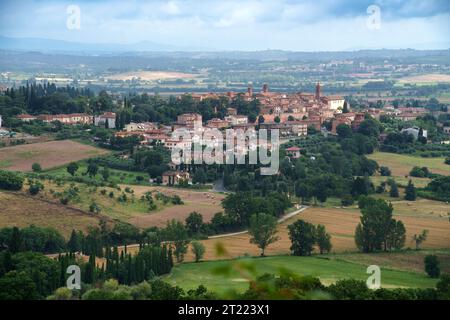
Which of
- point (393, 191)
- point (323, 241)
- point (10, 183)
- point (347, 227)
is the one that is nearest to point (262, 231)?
point (323, 241)

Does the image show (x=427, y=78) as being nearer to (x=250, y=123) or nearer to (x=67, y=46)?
(x=250, y=123)

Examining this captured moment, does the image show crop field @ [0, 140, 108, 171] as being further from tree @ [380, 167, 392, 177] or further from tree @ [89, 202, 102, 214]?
tree @ [380, 167, 392, 177]

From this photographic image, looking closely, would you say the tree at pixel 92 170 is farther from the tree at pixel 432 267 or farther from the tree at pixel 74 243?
the tree at pixel 432 267

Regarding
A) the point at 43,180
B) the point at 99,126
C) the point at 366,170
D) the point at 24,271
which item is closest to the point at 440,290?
the point at 24,271

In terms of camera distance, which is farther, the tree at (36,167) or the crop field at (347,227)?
the tree at (36,167)

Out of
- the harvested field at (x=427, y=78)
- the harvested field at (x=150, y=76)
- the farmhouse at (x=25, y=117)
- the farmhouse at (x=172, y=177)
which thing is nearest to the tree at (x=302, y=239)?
the farmhouse at (x=172, y=177)

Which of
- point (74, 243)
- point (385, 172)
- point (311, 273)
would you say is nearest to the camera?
point (311, 273)

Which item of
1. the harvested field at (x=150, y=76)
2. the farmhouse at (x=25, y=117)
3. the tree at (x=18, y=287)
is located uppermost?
the farmhouse at (x=25, y=117)

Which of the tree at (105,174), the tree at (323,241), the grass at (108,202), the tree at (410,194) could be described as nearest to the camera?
the tree at (323,241)
